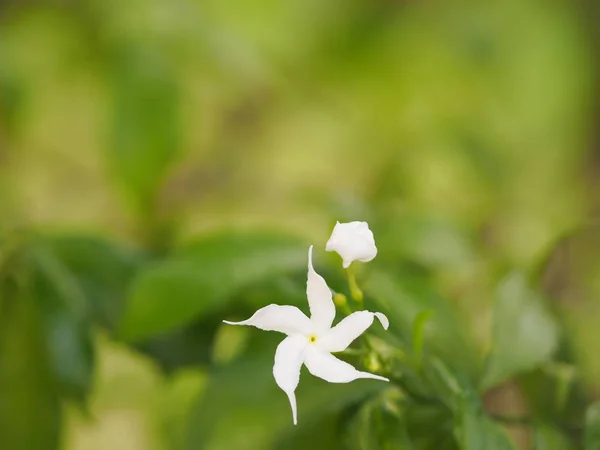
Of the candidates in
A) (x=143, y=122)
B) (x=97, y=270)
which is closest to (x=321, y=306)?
(x=97, y=270)

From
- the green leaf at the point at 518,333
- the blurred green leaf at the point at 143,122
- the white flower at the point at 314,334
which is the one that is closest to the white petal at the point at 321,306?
the white flower at the point at 314,334

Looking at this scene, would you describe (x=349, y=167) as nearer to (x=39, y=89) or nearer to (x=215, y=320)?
(x=39, y=89)

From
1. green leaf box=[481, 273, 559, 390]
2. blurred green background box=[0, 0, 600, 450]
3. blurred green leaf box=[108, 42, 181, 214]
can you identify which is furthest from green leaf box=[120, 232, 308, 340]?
blurred green leaf box=[108, 42, 181, 214]

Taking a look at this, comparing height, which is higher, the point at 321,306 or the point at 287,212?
the point at 287,212

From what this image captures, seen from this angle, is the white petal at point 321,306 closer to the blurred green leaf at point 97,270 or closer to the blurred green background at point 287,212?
the blurred green background at point 287,212

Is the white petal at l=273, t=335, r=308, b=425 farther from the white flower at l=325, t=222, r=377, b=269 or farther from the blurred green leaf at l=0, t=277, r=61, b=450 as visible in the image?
the blurred green leaf at l=0, t=277, r=61, b=450

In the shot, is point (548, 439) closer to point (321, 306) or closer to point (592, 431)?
point (592, 431)

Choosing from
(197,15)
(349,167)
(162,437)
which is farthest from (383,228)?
(349,167)
